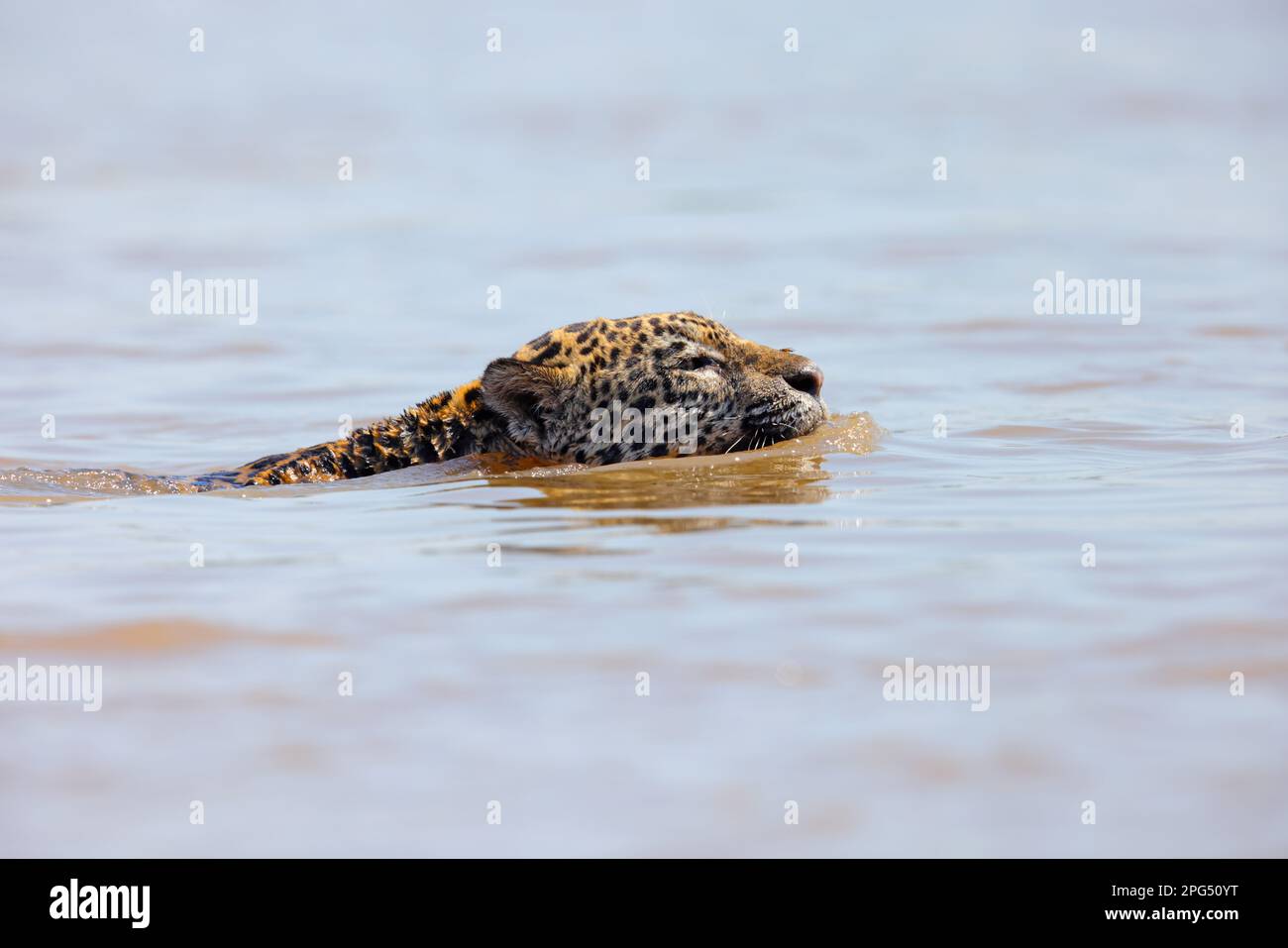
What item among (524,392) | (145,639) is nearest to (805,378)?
(524,392)

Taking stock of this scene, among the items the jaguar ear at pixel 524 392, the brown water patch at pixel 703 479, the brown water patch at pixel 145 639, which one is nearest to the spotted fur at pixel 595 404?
the jaguar ear at pixel 524 392

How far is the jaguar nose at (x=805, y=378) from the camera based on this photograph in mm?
11656

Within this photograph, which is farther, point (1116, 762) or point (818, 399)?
point (818, 399)

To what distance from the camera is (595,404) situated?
37.1ft

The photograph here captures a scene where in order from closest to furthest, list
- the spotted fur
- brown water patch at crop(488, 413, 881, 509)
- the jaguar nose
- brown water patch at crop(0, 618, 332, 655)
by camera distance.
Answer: brown water patch at crop(0, 618, 332, 655) < brown water patch at crop(488, 413, 881, 509) < the spotted fur < the jaguar nose

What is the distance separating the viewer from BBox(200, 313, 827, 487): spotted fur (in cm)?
1127

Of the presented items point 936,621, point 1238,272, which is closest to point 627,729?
point 936,621

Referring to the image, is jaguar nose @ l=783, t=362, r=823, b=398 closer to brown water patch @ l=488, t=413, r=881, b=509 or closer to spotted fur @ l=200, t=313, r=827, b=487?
spotted fur @ l=200, t=313, r=827, b=487

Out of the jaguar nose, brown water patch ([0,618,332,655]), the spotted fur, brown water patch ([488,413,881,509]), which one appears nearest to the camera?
brown water patch ([0,618,332,655])

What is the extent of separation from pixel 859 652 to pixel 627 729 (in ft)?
3.86

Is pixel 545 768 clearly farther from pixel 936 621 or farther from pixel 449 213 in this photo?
pixel 449 213

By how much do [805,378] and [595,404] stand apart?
1.50m

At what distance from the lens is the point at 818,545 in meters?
8.48

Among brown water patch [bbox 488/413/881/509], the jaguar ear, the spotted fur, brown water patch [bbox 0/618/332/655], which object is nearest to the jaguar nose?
the spotted fur
